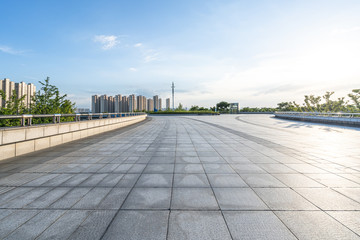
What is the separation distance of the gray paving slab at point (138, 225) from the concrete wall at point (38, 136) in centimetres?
614

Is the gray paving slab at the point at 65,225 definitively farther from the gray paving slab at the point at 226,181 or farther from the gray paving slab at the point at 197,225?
the gray paving slab at the point at 226,181

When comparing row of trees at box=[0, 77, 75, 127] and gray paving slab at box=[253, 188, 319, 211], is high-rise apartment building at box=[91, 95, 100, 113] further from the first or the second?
gray paving slab at box=[253, 188, 319, 211]

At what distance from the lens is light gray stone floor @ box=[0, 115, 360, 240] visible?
244cm

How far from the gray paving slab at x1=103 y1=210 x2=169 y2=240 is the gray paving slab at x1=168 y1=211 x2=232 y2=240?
0.52 feet

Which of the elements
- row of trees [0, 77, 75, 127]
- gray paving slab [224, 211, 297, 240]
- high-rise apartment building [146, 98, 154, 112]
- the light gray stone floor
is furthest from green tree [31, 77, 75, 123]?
high-rise apartment building [146, 98, 154, 112]

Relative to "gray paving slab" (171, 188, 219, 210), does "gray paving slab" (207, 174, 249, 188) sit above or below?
above

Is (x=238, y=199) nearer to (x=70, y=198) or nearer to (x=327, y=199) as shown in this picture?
(x=327, y=199)

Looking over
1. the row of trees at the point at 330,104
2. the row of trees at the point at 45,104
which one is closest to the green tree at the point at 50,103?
the row of trees at the point at 45,104

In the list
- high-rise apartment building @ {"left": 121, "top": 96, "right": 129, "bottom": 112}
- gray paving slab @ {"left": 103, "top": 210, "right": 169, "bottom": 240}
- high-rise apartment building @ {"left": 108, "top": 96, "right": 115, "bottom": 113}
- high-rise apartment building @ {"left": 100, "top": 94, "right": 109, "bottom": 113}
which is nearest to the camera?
gray paving slab @ {"left": 103, "top": 210, "right": 169, "bottom": 240}

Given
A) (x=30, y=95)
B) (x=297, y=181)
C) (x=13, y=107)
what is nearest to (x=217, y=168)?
(x=297, y=181)

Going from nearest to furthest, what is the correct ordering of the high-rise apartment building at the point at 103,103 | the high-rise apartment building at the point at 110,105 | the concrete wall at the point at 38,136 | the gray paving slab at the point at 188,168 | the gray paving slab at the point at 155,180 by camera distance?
the gray paving slab at the point at 155,180
the gray paving slab at the point at 188,168
the concrete wall at the point at 38,136
the high-rise apartment building at the point at 103,103
the high-rise apartment building at the point at 110,105

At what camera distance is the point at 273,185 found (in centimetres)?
396

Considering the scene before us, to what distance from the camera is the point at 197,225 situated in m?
2.52

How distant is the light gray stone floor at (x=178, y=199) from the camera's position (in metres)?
2.44
